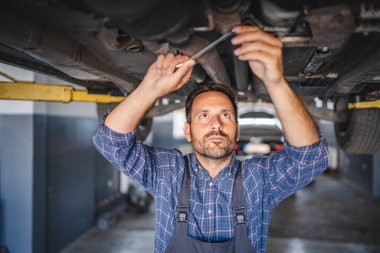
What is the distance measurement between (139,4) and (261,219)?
93 centimetres

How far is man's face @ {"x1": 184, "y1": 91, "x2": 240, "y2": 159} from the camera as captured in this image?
125 centimetres

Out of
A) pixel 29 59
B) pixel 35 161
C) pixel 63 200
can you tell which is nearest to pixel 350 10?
pixel 29 59

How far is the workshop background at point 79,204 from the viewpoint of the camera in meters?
3.27

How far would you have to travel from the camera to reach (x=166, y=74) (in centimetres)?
101

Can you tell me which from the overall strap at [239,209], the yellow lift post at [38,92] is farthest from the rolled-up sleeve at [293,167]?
the yellow lift post at [38,92]

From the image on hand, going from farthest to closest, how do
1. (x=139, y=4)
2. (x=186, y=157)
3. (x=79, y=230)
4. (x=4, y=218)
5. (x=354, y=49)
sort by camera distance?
(x=79, y=230) → (x=4, y=218) → (x=186, y=157) → (x=354, y=49) → (x=139, y=4)

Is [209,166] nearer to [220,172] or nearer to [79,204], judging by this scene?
[220,172]

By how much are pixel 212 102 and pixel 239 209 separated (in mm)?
432

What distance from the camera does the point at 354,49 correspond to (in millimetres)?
1252

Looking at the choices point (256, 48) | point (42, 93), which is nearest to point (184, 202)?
point (256, 48)

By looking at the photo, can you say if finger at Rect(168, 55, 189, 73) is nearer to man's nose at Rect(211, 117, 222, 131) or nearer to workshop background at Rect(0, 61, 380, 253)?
man's nose at Rect(211, 117, 222, 131)

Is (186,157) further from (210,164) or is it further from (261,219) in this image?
(261,219)

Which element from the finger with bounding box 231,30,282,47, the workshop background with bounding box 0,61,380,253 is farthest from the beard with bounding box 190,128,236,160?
the workshop background with bounding box 0,61,380,253

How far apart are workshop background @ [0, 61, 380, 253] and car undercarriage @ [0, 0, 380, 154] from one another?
2.00m
